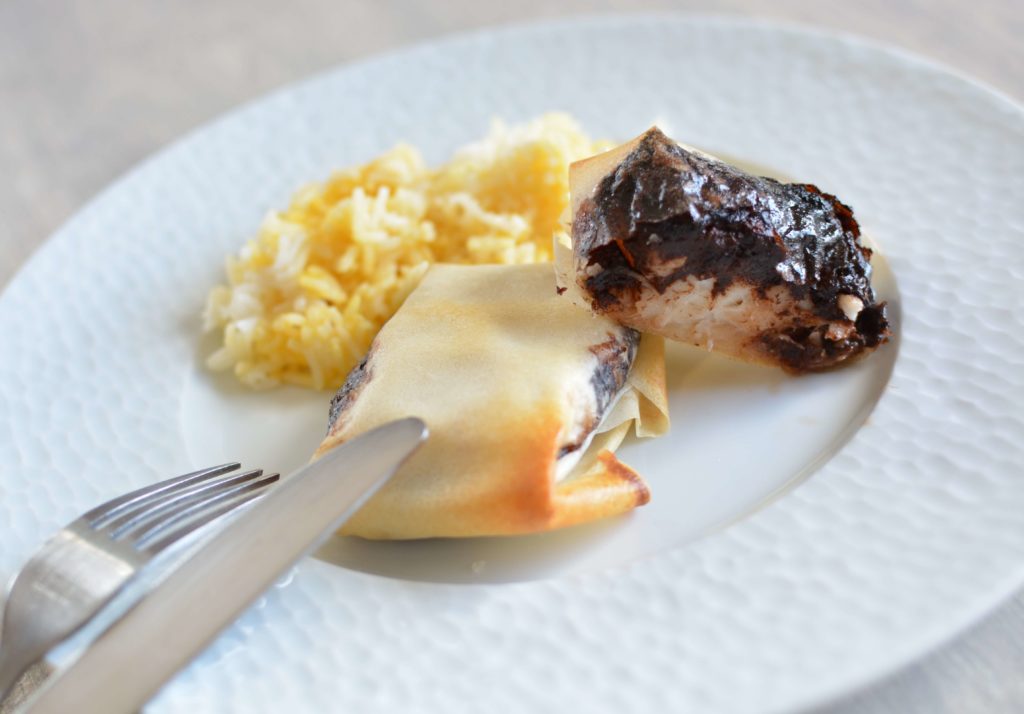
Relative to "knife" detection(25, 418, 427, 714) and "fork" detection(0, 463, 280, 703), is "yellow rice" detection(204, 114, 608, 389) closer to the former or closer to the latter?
"fork" detection(0, 463, 280, 703)

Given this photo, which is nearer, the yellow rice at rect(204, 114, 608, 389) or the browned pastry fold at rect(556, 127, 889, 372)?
the browned pastry fold at rect(556, 127, 889, 372)

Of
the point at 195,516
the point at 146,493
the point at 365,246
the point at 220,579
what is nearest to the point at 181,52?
the point at 365,246

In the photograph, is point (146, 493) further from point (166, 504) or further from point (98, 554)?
point (98, 554)

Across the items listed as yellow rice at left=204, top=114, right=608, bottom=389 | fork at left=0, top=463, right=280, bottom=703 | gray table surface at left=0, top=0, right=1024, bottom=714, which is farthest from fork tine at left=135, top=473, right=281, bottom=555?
gray table surface at left=0, top=0, right=1024, bottom=714

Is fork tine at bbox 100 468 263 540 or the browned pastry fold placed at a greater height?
the browned pastry fold

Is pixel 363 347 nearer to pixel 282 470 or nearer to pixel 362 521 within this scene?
pixel 282 470

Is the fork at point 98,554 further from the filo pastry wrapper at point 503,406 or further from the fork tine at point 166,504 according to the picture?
the filo pastry wrapper at point 503,406

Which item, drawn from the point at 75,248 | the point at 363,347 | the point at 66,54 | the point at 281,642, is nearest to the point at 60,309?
the point at 75,248

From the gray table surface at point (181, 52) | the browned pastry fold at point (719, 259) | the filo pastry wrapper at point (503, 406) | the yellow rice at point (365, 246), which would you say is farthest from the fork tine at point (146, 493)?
the gray table surface at point (181, 52)
